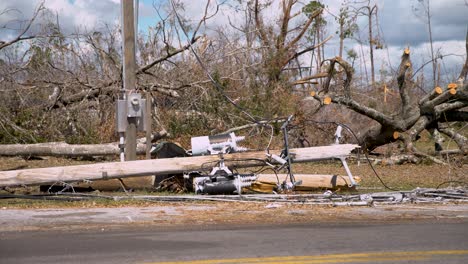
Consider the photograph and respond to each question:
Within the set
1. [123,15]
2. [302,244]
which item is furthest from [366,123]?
[302,244]

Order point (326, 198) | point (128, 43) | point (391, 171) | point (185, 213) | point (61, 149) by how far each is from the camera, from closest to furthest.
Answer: point (185, 213) < point (326, 198) < point (128, 43) < point (391, 171) < point (61, 149)

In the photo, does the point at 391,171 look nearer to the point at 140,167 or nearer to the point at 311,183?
the point at 311,183

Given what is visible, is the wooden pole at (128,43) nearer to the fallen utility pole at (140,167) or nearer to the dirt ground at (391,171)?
the fallen utility pole at (140,167)

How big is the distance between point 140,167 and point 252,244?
4.51 metres

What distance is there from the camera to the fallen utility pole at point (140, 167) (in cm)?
1140

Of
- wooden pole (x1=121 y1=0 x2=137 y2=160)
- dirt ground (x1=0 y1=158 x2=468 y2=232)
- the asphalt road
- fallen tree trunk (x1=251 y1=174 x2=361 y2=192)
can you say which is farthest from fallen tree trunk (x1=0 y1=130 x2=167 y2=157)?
the asphalt road

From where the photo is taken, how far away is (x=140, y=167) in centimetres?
1170

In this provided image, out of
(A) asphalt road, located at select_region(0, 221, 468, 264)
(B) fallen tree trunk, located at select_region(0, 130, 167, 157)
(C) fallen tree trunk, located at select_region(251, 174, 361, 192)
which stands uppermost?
(B) fallen tree trunk, located at select_region(0, 130, 167, 157)

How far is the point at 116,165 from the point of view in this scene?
11.7 metres

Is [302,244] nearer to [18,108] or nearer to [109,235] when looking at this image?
[109,235]

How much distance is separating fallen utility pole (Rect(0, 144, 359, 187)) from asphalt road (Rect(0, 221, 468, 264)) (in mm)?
2797

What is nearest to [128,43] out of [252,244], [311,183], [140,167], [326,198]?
[140,167]

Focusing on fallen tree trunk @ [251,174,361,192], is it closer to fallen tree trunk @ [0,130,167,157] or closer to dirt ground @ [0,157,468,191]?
dirt ground @ [0,157,468,191]

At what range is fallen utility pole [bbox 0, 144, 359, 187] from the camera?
1140 cm
